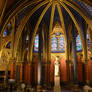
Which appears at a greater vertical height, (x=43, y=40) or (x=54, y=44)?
(x=43, y=40)

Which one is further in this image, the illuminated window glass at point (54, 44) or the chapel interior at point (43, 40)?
the illuminated window glass at point (54, 44)

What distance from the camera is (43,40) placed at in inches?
894

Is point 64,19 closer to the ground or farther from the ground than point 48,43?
farther from the ground

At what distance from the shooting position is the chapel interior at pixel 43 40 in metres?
17.1

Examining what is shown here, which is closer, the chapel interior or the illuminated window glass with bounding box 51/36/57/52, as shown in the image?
the chapel interior

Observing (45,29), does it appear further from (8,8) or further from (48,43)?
(8,8)

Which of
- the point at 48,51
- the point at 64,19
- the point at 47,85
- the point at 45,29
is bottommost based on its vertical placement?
the point at 47,85

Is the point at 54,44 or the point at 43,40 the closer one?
the point at 43,40

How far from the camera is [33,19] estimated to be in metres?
21.4

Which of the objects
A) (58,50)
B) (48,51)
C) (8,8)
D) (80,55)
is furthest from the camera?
(58,50)

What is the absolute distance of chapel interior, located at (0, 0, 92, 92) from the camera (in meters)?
17.1

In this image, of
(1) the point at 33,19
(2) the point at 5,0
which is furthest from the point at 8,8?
(1) the point at 33,19

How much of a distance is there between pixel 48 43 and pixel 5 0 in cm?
1042

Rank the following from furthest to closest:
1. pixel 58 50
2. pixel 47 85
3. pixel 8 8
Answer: pixel 58 50
pixel 47 85
pixel 8 8
